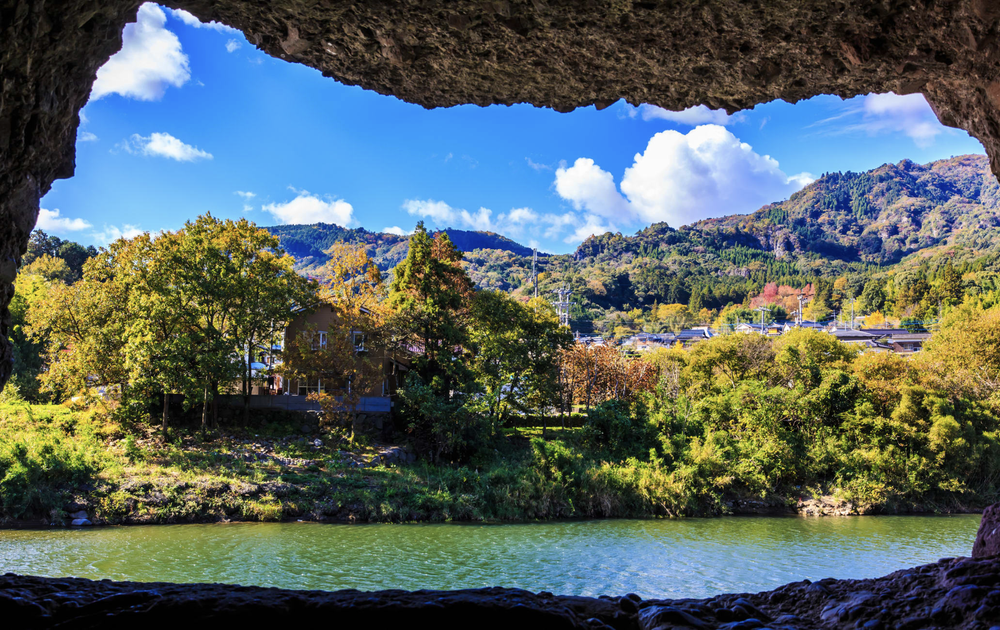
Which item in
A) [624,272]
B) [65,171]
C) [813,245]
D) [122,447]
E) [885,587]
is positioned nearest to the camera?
[885,587]

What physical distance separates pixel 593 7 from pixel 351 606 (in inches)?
146

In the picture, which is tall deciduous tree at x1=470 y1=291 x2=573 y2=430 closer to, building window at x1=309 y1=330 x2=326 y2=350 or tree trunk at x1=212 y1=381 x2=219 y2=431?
building window at x1=309 y1=330 x2=326 y2=350

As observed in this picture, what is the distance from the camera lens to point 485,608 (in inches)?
119

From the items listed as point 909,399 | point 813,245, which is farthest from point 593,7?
point 813,245

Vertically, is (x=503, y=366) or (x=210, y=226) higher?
(x=210, y=226)

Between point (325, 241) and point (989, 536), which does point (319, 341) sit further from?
point (325, 241)

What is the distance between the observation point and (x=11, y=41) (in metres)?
2.92

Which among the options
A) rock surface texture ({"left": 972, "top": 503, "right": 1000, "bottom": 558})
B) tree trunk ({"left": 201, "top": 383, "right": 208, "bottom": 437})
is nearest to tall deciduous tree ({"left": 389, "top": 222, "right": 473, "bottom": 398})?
tree trunk ({"left": 201, "top": 383, "right": 208, "bottom": 437})

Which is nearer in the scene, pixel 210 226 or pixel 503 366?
pixel 210 226

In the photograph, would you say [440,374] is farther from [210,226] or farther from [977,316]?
[977,316]

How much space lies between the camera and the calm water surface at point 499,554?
36.7 ft

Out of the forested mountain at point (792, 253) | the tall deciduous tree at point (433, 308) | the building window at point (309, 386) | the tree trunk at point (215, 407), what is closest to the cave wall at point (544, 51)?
the tall deciduous tree at point (433, 308)

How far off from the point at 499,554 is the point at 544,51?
477 inches

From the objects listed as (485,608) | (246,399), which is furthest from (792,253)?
(485,608)
